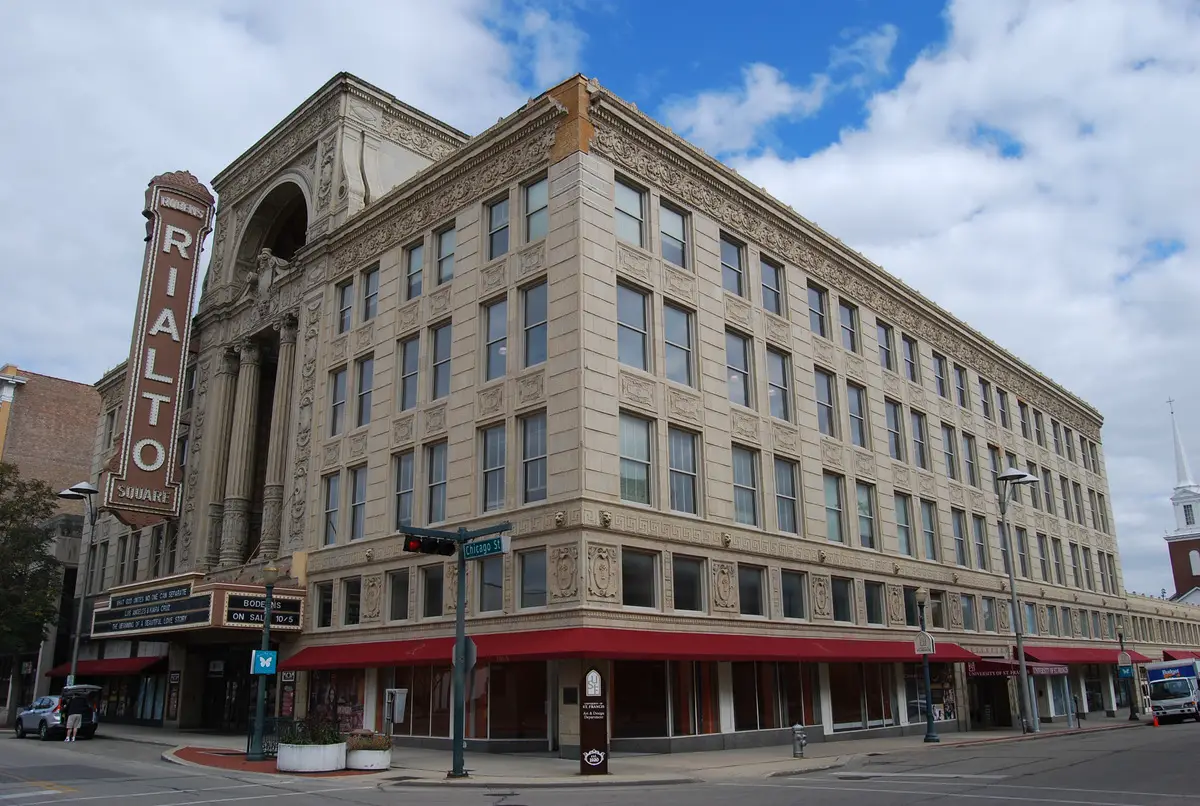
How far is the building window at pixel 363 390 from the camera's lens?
34.0 metres

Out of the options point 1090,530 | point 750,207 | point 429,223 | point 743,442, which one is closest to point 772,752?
point 743,442

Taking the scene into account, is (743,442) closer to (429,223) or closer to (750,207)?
(750,207)

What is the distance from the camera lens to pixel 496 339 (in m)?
29.3

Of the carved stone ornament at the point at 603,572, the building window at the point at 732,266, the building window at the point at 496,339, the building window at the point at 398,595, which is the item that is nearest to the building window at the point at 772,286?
the building window at the point at 732,266

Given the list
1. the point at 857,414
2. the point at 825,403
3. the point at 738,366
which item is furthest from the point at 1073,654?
the point at 738,366

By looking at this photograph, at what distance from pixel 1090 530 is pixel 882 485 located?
89.2 feet

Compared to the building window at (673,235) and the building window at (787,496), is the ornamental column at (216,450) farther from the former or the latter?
the building window at (787,496)

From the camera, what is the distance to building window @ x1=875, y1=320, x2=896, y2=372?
4047 centimetres

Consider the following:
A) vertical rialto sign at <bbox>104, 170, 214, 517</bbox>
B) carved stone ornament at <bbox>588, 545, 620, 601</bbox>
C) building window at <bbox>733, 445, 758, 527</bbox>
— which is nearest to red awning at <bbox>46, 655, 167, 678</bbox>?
vertical rialto sign at <bbox>104, 170, 214, 517</bbox>

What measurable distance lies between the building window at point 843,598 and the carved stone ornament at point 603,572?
11341 mm

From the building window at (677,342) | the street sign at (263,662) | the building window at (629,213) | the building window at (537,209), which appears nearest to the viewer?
the street sign at (263,662)

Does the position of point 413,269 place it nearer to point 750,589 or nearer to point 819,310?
point 819,310

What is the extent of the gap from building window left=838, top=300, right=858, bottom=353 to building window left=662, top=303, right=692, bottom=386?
10603 millimetres

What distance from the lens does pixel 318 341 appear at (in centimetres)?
3678
